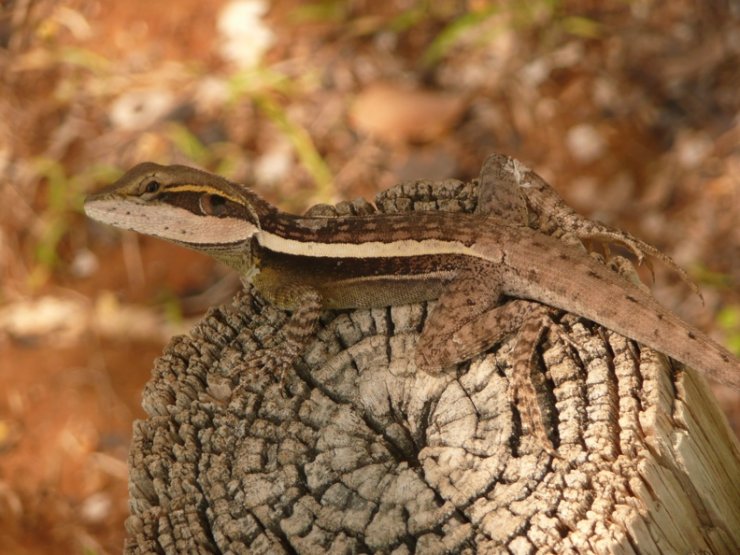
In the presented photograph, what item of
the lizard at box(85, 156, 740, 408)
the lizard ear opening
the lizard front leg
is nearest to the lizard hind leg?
the lizard at box(85, 156, 740, 408)

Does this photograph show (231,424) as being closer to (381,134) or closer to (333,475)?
(333,475)

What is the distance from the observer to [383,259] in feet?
12.9

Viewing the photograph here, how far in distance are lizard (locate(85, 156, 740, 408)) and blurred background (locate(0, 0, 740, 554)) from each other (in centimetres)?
277

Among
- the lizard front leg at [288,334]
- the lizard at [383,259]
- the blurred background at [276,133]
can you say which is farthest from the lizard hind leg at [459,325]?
the blurred background at [276,133]

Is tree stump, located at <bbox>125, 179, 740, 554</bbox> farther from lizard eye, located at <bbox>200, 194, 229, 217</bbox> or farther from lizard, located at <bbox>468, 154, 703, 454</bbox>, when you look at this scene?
lizard eye, located at <bbox>200, 194, 229, 217</bbox>

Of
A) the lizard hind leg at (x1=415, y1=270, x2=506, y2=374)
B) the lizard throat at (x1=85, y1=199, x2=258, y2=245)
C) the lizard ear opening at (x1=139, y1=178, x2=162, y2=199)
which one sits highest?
the lizard ear opening at (x1=139, y1=178, x2=162, y2=199)

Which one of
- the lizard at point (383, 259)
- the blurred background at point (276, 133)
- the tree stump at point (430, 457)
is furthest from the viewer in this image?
the blurred background at point (276, 133)

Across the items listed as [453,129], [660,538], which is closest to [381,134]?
[453,129]

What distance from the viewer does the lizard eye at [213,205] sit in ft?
13.1

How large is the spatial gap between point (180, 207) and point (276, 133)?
3.61m

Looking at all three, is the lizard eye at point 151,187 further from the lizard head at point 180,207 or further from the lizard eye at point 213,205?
the lizard eye at point 213,205

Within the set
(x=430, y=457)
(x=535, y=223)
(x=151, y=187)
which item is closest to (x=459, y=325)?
(x=430, y=457)

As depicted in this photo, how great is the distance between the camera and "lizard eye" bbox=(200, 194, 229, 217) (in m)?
4.00

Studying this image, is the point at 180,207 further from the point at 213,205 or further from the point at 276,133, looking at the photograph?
the point at 276,133
